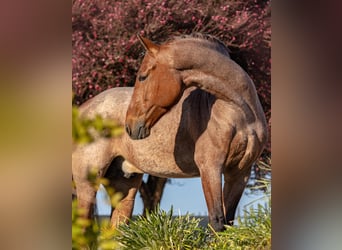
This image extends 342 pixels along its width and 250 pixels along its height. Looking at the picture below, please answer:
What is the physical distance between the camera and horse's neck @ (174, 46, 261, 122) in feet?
8.73

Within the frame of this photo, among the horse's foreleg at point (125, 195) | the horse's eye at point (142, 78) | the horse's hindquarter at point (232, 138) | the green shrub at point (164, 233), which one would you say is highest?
the horse's eye at point (142, 78)

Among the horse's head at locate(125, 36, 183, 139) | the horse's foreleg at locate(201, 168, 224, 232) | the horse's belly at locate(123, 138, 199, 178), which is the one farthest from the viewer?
the horse's belly at locate(123, 138, 199, 178)

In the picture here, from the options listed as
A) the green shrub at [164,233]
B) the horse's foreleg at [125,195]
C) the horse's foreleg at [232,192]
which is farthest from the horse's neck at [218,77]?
the horse's foreleg at [125,195]

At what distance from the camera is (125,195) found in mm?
3039

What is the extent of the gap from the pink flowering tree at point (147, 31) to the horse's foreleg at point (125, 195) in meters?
0.07

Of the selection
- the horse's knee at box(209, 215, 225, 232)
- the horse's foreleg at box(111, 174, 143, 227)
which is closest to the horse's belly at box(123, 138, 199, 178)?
the horse's foreleg at box(111, 174, 143, 227)

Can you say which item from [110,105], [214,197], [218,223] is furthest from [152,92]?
[218,223]

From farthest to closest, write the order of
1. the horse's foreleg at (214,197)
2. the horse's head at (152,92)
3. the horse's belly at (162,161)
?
the horse's belly at (162,161), the horse's foreleg at (214,197), the horse's head at (152,92)

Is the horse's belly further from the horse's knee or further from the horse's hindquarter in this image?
the horse's knee

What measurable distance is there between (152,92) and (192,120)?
281 millimetres

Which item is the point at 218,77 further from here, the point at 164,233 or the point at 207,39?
the point at 164,233

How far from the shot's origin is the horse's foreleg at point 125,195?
299 centimetres

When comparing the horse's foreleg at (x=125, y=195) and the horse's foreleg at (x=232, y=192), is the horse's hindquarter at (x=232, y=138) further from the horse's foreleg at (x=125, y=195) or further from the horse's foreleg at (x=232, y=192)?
the horse's foreleg at (x=125, y=195)
